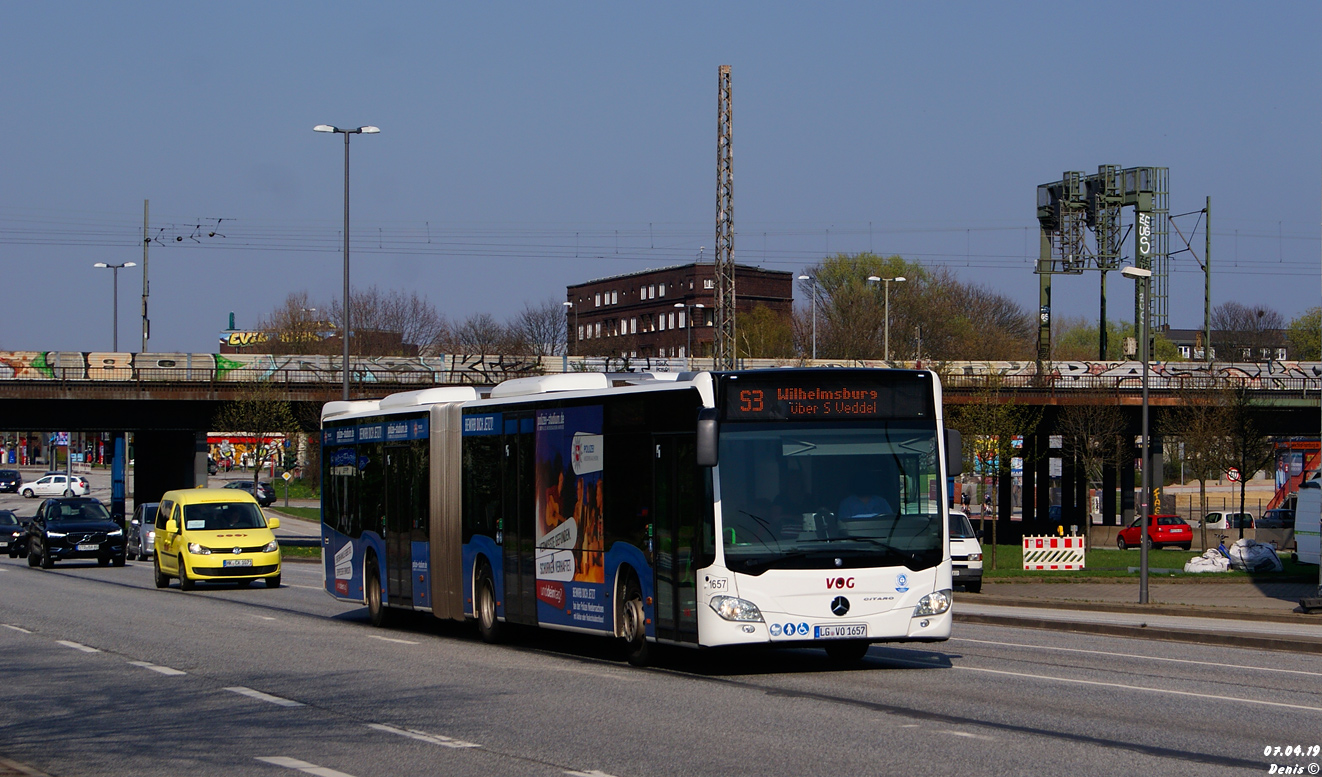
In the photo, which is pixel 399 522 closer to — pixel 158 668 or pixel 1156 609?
pixel 158 668

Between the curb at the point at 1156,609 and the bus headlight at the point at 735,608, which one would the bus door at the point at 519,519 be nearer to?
the bus headlight at the point at 735,608

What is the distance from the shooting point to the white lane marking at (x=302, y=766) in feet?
29.8

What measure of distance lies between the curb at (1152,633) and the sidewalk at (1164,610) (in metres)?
0.01

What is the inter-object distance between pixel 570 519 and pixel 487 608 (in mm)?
2703

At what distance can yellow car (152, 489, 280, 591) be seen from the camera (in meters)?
29.6

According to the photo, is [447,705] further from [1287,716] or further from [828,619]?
[1287,716]

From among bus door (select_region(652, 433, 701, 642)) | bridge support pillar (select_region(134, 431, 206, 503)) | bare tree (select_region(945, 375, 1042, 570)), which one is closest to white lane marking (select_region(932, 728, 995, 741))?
bus door (select_region(652, 433, 701, 642))

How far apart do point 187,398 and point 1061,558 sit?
36631 mm

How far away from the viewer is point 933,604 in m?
14.0

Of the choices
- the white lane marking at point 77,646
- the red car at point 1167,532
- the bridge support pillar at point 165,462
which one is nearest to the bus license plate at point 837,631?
the white lane marking at point 77,646

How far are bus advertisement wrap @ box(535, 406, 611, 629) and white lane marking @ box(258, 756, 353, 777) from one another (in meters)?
6.04

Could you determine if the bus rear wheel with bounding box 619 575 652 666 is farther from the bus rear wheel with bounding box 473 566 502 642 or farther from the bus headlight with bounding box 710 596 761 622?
the bus rear wheel with bounding box 473 566 502 642

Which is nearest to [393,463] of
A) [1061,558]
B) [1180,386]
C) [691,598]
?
[691,598]
